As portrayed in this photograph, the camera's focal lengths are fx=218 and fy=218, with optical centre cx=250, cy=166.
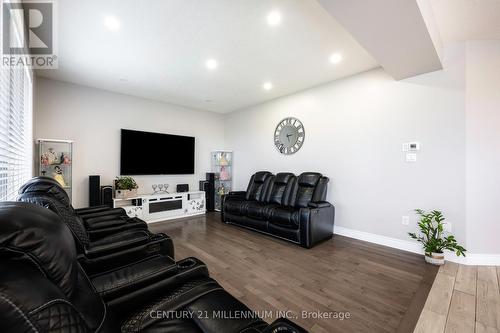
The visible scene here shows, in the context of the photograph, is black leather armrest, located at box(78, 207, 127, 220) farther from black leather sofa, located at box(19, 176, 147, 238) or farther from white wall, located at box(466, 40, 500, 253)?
white wall, located at box(466, 40, 500, 253)

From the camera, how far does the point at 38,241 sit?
2.08 feet

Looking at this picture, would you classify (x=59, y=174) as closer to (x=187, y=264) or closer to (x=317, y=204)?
(x=187, y=264)

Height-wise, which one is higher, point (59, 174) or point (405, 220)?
point (59, 174)

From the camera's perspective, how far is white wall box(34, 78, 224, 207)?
12.3 feet

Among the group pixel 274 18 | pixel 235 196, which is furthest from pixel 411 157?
pixel 235 196

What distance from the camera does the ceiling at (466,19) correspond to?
2.10 meters

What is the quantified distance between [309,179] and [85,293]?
346cm

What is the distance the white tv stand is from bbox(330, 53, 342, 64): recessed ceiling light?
3.83 metres

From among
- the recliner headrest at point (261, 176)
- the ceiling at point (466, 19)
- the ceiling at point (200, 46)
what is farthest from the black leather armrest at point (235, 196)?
the ceiling at point (466, 19)

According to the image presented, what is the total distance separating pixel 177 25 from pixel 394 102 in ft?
10.1

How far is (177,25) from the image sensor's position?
7.62 feet

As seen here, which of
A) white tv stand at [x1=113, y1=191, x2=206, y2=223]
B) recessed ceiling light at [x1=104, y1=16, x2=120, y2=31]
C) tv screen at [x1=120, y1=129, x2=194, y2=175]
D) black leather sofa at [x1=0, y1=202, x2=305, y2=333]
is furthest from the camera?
tv screen at [x1=120, y1=129, x2=194, y2=175]

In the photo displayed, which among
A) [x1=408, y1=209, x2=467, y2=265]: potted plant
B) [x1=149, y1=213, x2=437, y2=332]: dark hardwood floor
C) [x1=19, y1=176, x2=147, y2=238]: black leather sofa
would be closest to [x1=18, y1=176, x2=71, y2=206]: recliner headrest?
[x1=19, y1=176, x2=147, y2=238]: black leather sofa

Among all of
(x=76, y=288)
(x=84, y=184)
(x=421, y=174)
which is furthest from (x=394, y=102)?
(x=84, y=184)
